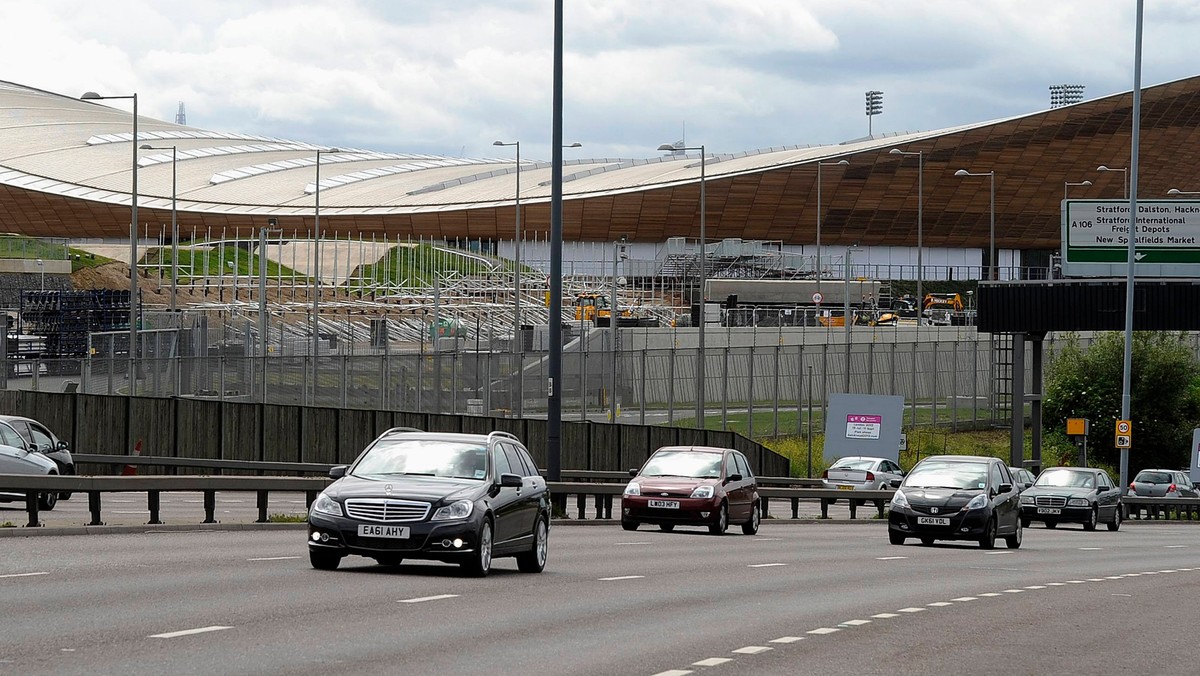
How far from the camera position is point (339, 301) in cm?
7238

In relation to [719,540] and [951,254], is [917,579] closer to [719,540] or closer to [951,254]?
[719,540]

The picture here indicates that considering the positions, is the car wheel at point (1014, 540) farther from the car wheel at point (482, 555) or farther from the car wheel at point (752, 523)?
the car wheel at point (482, 555)

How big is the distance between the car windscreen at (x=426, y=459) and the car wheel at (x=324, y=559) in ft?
2.86

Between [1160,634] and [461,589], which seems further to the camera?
[461,589]

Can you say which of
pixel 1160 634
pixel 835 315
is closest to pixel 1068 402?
pixel 835 315

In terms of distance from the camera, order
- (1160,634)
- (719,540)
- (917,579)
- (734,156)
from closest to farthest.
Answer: (1160,634) → (917,579) → (719,540) → (734,156)

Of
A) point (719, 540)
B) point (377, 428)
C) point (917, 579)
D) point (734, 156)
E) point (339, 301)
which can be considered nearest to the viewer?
point (917, 579)

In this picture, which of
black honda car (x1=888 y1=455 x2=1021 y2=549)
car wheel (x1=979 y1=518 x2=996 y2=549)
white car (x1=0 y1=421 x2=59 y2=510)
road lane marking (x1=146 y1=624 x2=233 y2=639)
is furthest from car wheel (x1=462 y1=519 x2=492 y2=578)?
car wheel (x1=979 y1=518 x2=996 y2=549)

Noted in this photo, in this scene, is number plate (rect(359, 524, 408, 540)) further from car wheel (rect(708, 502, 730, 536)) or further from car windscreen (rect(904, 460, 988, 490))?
car windscreen (rect(904, 460, 988, 490))

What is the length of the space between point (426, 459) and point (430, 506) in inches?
48.6

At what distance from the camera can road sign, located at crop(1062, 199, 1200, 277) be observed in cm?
4612

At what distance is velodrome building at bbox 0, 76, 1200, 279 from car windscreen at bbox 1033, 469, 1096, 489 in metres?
46.7

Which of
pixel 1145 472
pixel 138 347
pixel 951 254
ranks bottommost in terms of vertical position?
pixel 1145 472

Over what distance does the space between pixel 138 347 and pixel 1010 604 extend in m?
29.3
